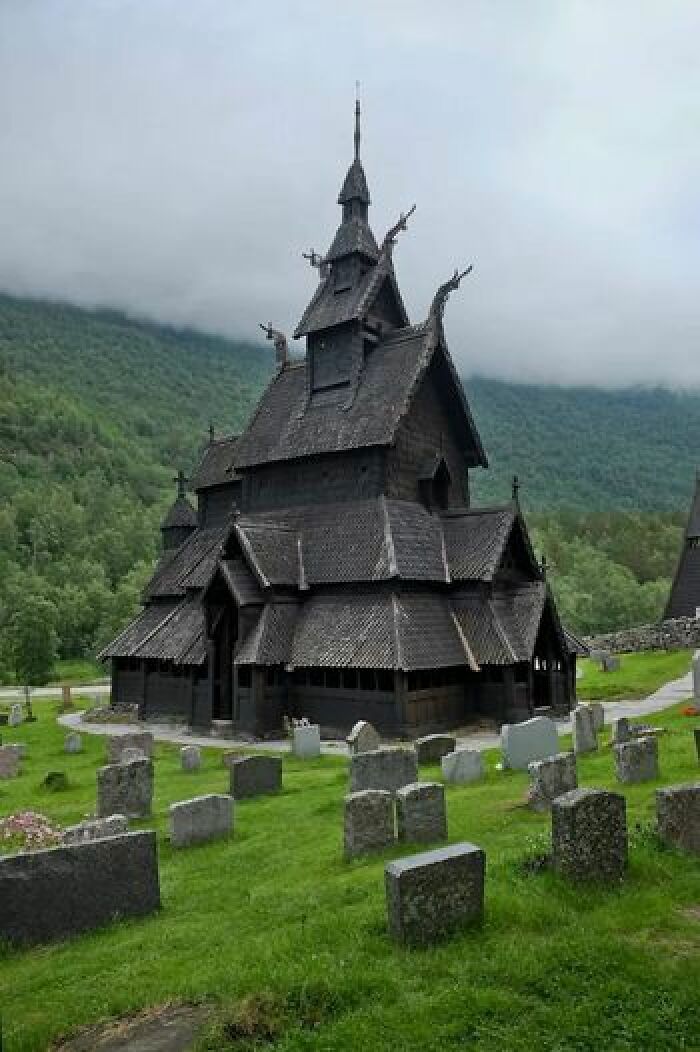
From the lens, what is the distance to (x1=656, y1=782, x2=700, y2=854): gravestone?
27.8 ft

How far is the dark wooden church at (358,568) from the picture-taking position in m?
24.1

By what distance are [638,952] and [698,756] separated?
7.20 meters

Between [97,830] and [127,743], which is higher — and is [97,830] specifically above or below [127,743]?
above

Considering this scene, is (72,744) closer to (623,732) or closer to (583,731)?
(583,731)

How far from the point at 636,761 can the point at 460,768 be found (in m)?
3.18

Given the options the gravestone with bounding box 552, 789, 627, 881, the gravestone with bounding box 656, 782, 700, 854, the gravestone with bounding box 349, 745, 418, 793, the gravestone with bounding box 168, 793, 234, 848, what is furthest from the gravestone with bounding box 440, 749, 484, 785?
the gravestone with bounding box 552, 789, 627, 881

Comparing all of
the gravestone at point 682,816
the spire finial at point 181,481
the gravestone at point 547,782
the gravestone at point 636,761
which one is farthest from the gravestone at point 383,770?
the spire finial at point 181,481

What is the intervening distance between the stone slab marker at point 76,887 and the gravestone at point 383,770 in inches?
197

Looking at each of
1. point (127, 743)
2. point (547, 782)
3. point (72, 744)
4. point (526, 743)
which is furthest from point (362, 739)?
point (72, 744)

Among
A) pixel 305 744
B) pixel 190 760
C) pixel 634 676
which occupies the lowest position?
pixel 190 760

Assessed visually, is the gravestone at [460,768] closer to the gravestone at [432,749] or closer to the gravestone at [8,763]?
the gravestone at [432,749]

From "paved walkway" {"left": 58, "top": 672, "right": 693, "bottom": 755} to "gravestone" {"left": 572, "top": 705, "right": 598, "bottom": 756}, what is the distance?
4452mm

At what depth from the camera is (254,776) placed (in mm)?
14375

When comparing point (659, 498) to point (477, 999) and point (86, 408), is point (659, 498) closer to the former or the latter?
point (86, 408)
